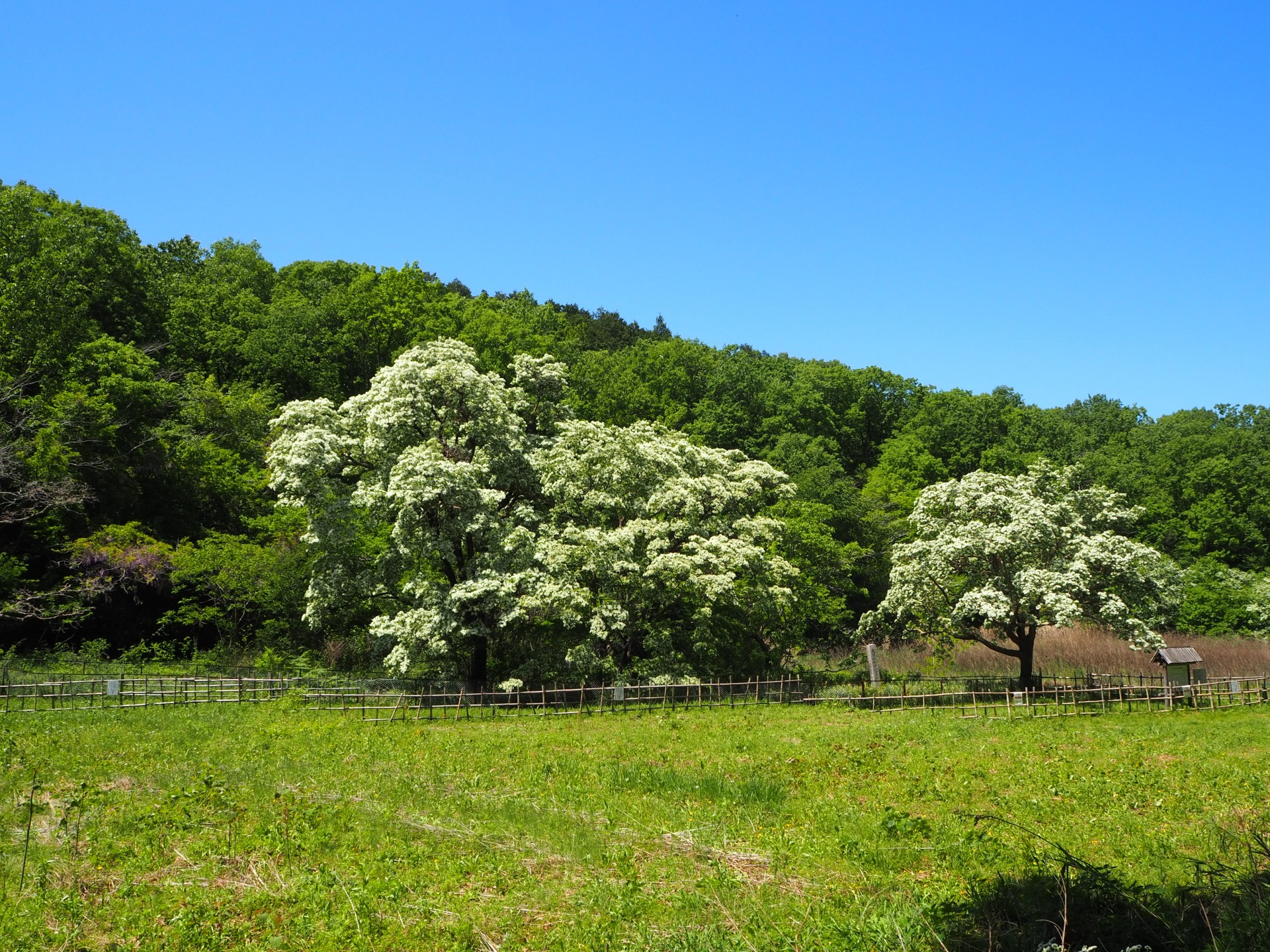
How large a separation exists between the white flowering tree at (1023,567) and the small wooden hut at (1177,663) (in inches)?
50.0

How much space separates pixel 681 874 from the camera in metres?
11.1

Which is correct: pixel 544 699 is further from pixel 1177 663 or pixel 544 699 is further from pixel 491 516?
pixel 1177 663

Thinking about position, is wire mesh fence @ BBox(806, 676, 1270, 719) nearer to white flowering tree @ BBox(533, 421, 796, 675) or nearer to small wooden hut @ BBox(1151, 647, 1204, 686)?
small wooden hut @ BBox(1151, 647, 1204, 686)

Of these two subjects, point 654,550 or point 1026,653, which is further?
point 1026,653

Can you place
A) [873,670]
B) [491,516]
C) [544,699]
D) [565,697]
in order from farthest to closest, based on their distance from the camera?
1. [873,670]
2. [491,516]
3. [565,697]
4. [544,699]

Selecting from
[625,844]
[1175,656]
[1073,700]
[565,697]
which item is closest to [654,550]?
[565,697]

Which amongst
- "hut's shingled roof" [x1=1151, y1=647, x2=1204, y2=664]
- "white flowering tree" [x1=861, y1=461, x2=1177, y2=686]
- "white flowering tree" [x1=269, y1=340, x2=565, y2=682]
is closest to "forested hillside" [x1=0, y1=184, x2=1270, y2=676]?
"white flowering tree" [x1=269, y1=340, x2=565, y2=682]

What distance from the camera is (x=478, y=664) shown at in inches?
1259

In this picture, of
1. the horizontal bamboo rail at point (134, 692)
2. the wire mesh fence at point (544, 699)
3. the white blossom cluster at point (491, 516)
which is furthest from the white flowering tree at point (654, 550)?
the horizontal bamboo rail at point (134, 692)

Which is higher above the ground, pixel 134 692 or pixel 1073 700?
pixel 134 692

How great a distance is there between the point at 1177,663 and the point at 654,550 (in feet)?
59.0

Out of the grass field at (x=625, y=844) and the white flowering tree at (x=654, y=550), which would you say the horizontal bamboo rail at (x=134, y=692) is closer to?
the grass field at (x=625, y=844)

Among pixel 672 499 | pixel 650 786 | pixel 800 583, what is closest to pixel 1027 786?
pixel 650 786

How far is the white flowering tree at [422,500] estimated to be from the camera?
2966cm
